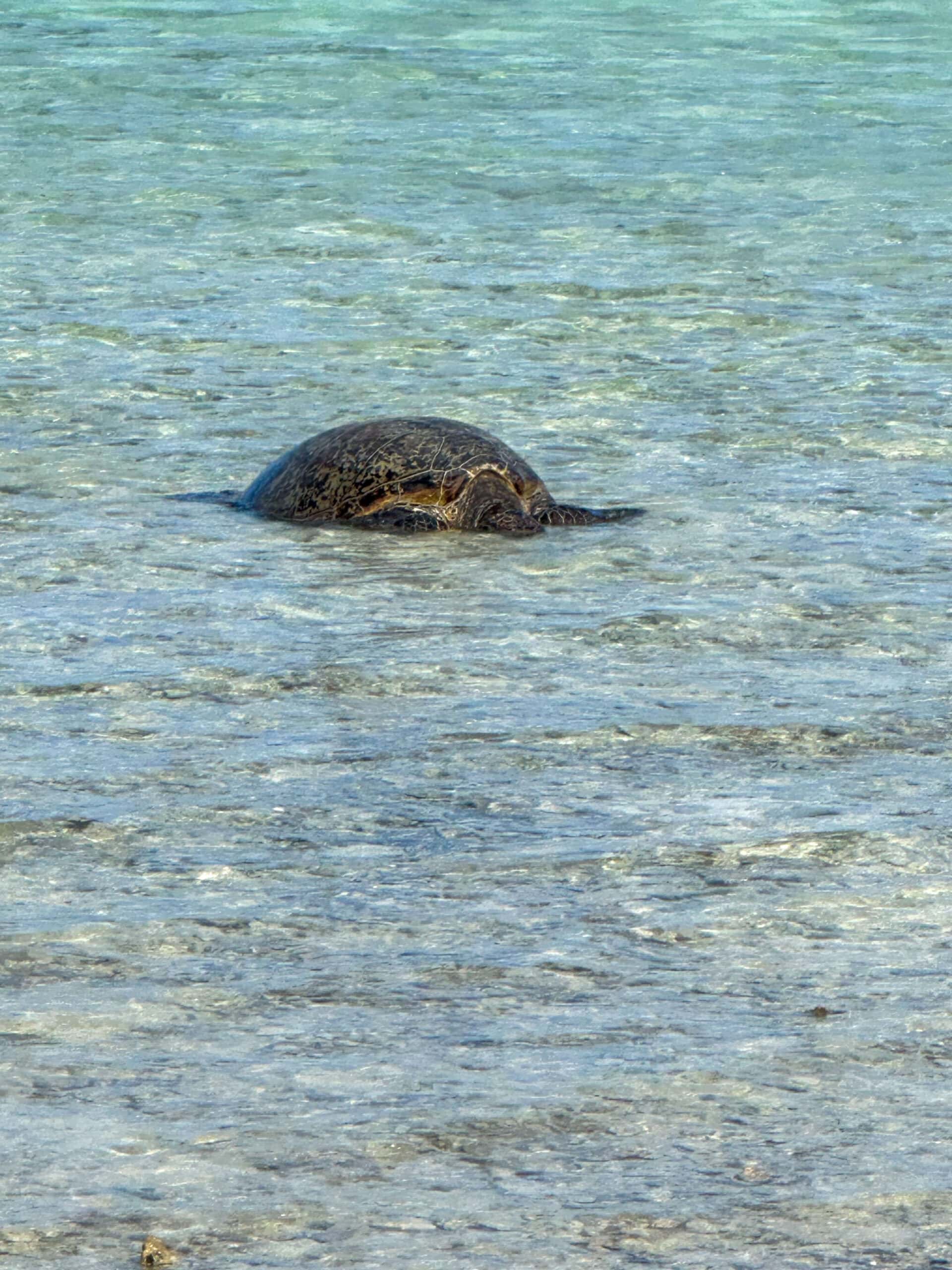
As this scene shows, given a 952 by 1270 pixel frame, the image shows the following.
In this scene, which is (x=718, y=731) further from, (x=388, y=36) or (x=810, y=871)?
(x=388, y=36)

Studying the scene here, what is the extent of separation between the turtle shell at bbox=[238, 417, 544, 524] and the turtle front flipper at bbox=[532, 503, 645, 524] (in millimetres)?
208

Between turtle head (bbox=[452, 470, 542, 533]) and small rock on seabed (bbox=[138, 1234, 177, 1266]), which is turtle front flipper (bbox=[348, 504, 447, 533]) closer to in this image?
turtle head (bbox=[452, 470, 542, 533])

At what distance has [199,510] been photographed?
10492 millimetres

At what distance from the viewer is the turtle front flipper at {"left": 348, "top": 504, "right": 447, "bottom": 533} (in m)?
10.4

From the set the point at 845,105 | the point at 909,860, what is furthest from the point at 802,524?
the point at 845,105

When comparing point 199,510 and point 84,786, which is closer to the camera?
point 84,786

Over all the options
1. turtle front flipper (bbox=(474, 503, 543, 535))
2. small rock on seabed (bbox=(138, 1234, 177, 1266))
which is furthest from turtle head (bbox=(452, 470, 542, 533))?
small rock on seabed (bbox=(138, 1234, 177, 1266))

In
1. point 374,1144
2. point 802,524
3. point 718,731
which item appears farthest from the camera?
point 802,524

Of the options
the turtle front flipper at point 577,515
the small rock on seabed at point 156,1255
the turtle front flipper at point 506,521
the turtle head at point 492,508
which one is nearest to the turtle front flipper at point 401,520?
the turtle head at point 492,508

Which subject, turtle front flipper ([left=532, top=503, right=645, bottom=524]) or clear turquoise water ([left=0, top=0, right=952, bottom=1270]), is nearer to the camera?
clear turquoise water ([left=0, top=0, right=952, bottom=1270])

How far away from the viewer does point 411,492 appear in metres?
10.6

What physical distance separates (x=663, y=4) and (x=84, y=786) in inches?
1125

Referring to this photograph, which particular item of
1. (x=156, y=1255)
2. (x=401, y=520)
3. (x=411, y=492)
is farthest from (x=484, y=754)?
(x=411, y=492)

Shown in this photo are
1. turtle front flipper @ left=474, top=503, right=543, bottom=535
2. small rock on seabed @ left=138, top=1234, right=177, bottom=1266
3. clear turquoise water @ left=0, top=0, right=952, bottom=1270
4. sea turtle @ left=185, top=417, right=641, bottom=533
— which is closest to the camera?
small rock on seabed @ left=138, top=1234, right=177, bottom=1266
